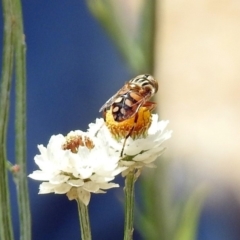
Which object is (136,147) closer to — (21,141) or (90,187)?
(90,187)

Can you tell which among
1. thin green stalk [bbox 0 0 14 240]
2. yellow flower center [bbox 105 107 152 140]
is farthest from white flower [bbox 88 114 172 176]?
thin green stalk [bbox 0 0 14 240]

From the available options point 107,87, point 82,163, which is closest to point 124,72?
point 107,87

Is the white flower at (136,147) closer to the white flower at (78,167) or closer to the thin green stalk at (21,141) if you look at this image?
the white flower at (78,167)

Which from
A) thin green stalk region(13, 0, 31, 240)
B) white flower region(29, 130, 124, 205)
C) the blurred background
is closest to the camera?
white flower region(29, 130, 124, 205)

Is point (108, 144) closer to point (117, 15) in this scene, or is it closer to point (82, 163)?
point (82, 163)

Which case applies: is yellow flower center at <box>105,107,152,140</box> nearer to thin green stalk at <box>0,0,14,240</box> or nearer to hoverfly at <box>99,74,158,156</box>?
hoverfly at <box>99,74,158,156</box>

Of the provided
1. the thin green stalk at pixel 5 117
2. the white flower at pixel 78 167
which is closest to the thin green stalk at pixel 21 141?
the thin green stalk at pixel 5 117
